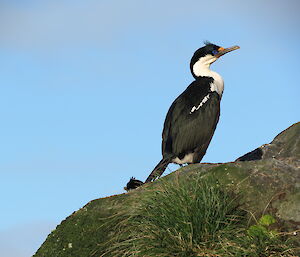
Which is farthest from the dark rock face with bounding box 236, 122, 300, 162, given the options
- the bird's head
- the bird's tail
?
the bird's head

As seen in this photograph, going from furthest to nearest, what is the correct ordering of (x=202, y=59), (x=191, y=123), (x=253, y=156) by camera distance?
(x=253, y=156) < (x=202, y=59) < (x=191, y=123)

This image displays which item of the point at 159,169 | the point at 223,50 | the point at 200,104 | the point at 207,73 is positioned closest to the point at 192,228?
the point at 159,169

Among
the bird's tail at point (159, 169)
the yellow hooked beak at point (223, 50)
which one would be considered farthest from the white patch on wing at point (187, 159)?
the yellow hooked beak at point (223, 50)

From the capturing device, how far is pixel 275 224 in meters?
6.14

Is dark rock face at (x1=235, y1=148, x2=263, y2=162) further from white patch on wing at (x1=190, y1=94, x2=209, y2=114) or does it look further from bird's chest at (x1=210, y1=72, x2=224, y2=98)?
white patch on wing at (x1=190, y1=94, x2=209, y2=114)

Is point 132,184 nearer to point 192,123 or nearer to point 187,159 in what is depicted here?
point 187,159

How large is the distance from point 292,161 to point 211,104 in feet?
12.2

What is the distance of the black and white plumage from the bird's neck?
17 centimetres

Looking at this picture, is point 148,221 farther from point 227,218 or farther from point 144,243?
point 227,218

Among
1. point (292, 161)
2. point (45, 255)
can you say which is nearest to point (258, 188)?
point (292, 161)

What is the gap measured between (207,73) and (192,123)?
1285 mm

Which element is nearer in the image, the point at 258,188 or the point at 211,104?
the point at 258,188

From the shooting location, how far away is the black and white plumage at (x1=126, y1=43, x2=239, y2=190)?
1042 centimetres

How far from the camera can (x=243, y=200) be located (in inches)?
248
